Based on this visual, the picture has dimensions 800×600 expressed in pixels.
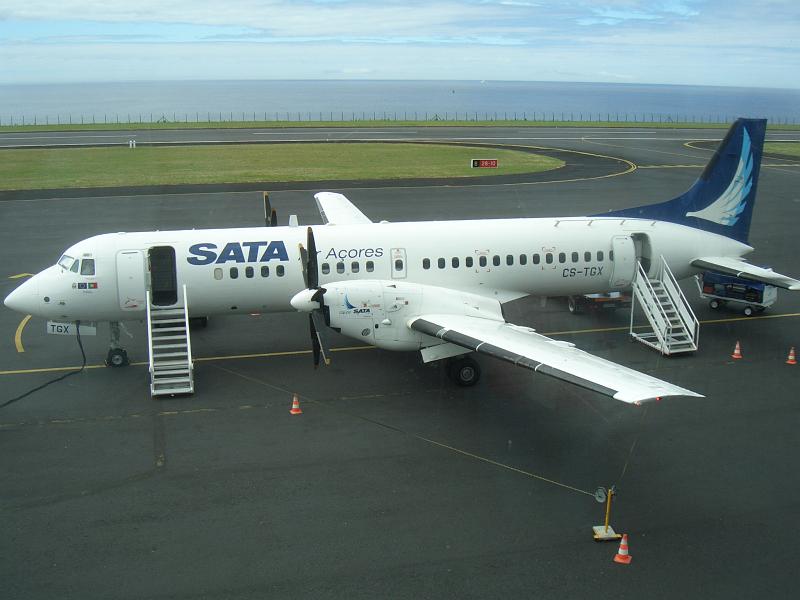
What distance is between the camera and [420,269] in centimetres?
2212

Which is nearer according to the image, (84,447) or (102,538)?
(102,538)

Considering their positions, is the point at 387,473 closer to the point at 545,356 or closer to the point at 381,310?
the point at 545,356

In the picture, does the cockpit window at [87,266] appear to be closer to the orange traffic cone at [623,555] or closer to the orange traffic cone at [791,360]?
the orange traffic cone at [623,555]

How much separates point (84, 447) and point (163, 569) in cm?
554


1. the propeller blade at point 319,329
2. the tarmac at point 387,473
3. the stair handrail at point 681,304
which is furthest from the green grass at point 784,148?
the propeller blade at point 319,329

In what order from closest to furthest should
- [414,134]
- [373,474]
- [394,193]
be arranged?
[373,474] → [394,193] → [414,134]

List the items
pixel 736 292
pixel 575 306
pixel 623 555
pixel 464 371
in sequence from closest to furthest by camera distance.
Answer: pixel 623 555, pixel 464 371, pixel 736 292, pixel 575 306

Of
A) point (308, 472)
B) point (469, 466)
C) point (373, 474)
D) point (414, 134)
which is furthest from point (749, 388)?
point (414, 134)

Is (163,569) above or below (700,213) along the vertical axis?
below

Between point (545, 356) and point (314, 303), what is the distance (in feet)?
20.7

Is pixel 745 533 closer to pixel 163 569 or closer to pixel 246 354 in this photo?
pixel 163 569

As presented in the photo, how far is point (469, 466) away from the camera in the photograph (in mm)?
15539

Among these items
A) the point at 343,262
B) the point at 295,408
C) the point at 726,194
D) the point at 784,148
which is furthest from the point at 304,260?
the point at 784,148

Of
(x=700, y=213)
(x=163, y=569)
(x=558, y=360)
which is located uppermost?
(x=700, y=213)
